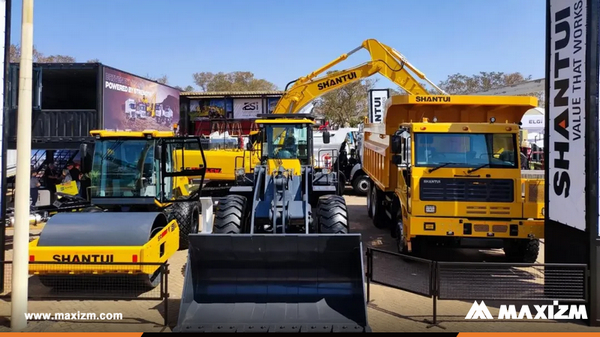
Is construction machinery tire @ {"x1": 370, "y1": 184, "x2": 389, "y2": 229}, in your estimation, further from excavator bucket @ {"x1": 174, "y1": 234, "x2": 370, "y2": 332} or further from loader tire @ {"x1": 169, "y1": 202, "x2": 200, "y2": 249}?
excavator bucket @ {"x1": 174, "y1": 234, "x2": 370, "y2": 332}

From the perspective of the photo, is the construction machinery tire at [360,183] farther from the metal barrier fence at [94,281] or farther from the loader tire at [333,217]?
the metal barrier fence at [94,281]

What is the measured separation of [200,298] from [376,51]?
9.94 m

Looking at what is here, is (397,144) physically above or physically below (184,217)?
above

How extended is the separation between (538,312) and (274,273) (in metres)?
3.14

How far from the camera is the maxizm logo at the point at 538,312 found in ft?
18.6

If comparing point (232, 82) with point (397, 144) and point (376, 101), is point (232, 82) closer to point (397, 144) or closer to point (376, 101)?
point (376, 101)

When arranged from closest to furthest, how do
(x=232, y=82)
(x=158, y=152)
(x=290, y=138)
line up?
(x=158, y=152), (x=290, y=138), (x=232, y=82)

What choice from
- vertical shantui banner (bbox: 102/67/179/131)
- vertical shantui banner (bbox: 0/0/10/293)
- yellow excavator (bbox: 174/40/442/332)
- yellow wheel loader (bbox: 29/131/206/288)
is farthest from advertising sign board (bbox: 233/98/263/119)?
vertical shantui banner (bbox: 0/0/10/293)

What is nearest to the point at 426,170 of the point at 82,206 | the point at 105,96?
the point at 82,206

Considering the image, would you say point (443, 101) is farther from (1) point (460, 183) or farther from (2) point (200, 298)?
(2) point (200, 298)

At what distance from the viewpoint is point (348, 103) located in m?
40.9

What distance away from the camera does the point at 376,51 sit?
13.7 m

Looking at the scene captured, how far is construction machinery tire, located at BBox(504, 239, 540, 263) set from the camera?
26.1ft

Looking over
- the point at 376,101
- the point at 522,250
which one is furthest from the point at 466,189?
the point at 376,101
